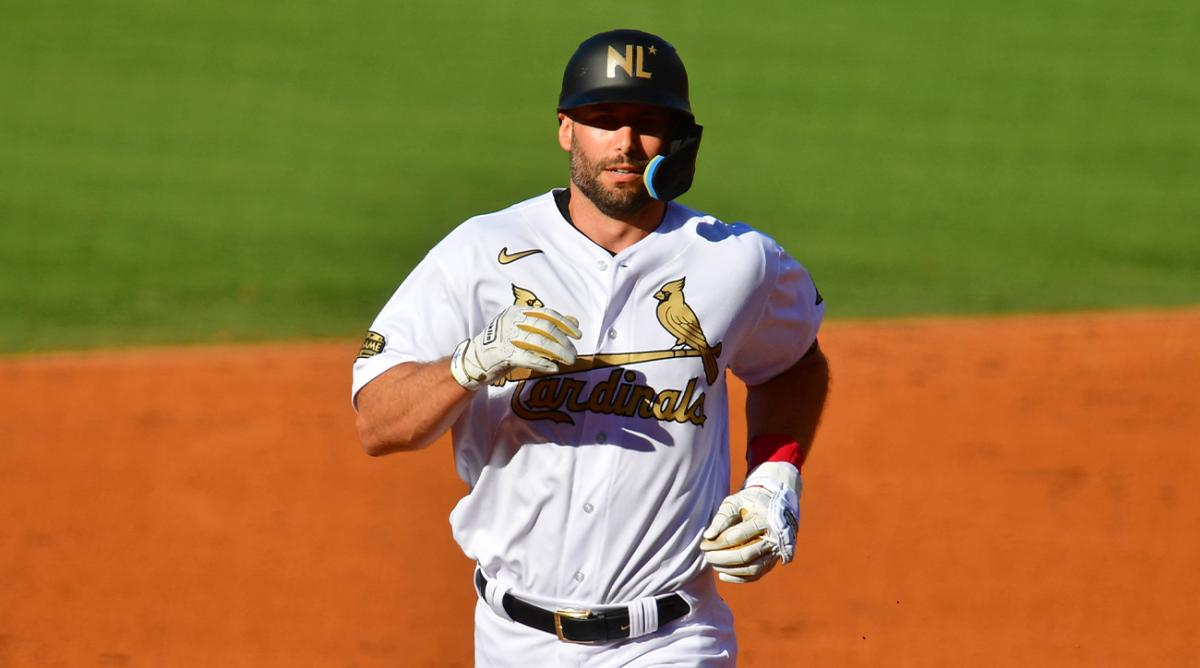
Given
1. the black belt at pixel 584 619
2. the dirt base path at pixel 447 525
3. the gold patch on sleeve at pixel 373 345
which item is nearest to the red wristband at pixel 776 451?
the black belt at pixel 584 619

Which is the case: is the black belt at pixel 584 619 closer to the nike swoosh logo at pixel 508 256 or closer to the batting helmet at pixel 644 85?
the nike swoosh logo at pixel 508 256

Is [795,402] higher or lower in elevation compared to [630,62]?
→ lower

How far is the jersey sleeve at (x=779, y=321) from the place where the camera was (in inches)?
139

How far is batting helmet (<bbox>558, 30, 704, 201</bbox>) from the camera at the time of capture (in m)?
3.21

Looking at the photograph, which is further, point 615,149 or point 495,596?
point 495,596

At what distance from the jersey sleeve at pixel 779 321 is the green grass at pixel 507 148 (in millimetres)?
7216

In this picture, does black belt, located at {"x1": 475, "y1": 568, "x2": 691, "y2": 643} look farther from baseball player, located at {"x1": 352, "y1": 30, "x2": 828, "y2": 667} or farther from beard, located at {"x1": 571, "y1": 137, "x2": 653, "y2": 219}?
beard, located at {"x1": 571, "y1": 137, "x2": 653, "y2": 219}

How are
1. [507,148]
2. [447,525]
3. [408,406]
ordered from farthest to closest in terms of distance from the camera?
1. [507,148]
2. [447,525]
3. [408,406]

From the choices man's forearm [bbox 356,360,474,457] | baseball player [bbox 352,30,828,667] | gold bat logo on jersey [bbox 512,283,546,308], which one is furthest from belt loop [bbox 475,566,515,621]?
gold bat logo on jersey [bbox 512,283,546,308]

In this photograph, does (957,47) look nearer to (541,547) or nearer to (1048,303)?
(1048,303)

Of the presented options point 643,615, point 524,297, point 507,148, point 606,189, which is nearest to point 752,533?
point 643,615

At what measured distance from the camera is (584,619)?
3.24 m

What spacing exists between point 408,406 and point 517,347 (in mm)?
343

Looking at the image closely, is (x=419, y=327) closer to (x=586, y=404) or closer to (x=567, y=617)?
(x=586, y=404)
